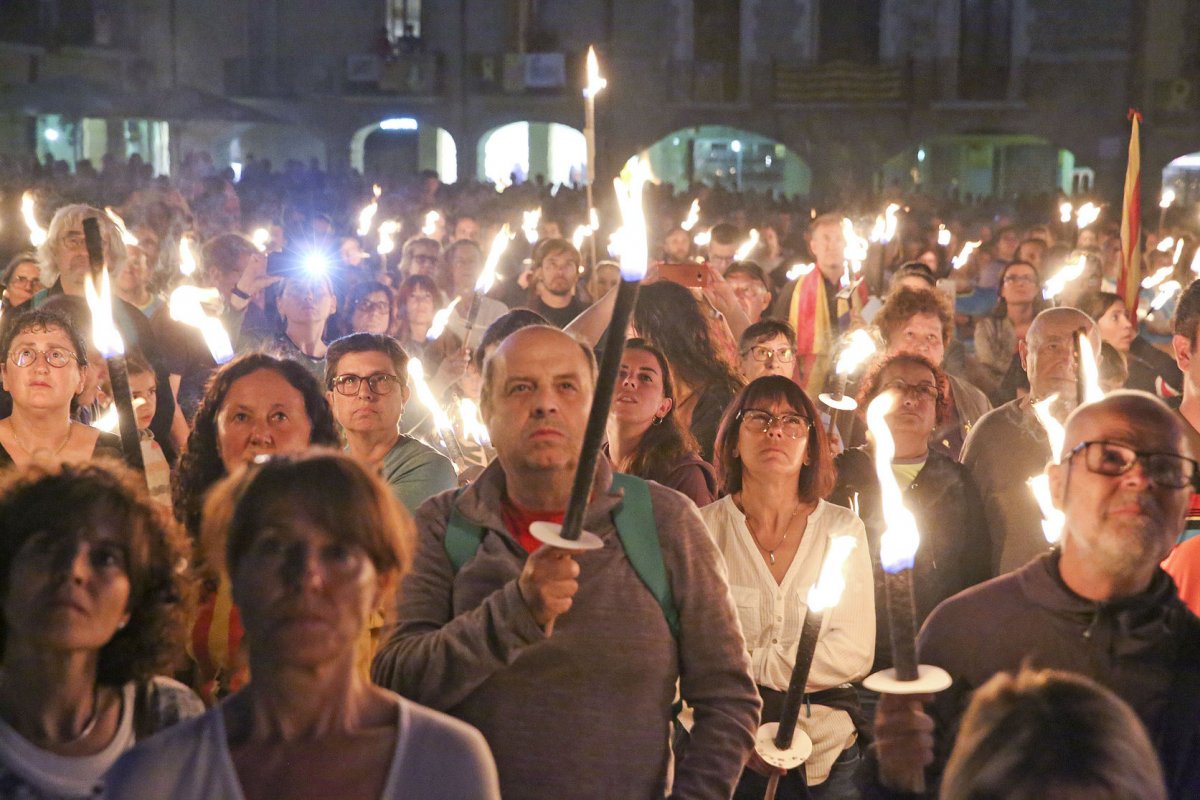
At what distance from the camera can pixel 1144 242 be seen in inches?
548

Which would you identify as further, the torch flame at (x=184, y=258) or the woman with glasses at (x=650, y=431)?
the torch flame at (x=184, y=258)

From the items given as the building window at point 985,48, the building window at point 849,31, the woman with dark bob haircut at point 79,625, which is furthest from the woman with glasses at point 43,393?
the building window at point 849,31

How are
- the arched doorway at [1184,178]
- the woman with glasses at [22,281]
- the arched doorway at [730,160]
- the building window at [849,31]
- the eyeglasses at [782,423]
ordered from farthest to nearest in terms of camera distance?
the arched doorway at [730,160]
the arched doorway at [1184,178]
the building window at [849,31]
the woman with glasses at [22,281]
the eyeglasses at [782,423]

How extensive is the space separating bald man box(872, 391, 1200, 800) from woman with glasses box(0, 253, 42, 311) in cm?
468

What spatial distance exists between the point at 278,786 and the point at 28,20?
2894 cm

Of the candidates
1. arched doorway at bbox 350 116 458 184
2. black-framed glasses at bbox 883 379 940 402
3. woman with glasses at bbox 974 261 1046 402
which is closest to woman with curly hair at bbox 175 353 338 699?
black-framed glasses at bbox 883 379 940 402

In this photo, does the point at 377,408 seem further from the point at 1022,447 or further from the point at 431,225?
the point at 431,225

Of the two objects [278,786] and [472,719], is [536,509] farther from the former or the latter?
[278,786]

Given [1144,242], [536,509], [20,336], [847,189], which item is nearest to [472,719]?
[536,509]

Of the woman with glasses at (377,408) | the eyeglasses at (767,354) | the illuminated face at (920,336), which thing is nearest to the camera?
the woman with glasses at (377,408)

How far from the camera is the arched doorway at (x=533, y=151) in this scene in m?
33.1

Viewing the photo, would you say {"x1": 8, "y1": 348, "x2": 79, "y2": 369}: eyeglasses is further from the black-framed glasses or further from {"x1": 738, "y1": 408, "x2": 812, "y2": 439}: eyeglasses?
the black-framed glasses

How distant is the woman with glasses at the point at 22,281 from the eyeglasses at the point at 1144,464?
478 centimetres

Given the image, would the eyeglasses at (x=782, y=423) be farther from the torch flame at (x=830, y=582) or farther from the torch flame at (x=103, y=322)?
the torch flame at (x=103, y=322)
